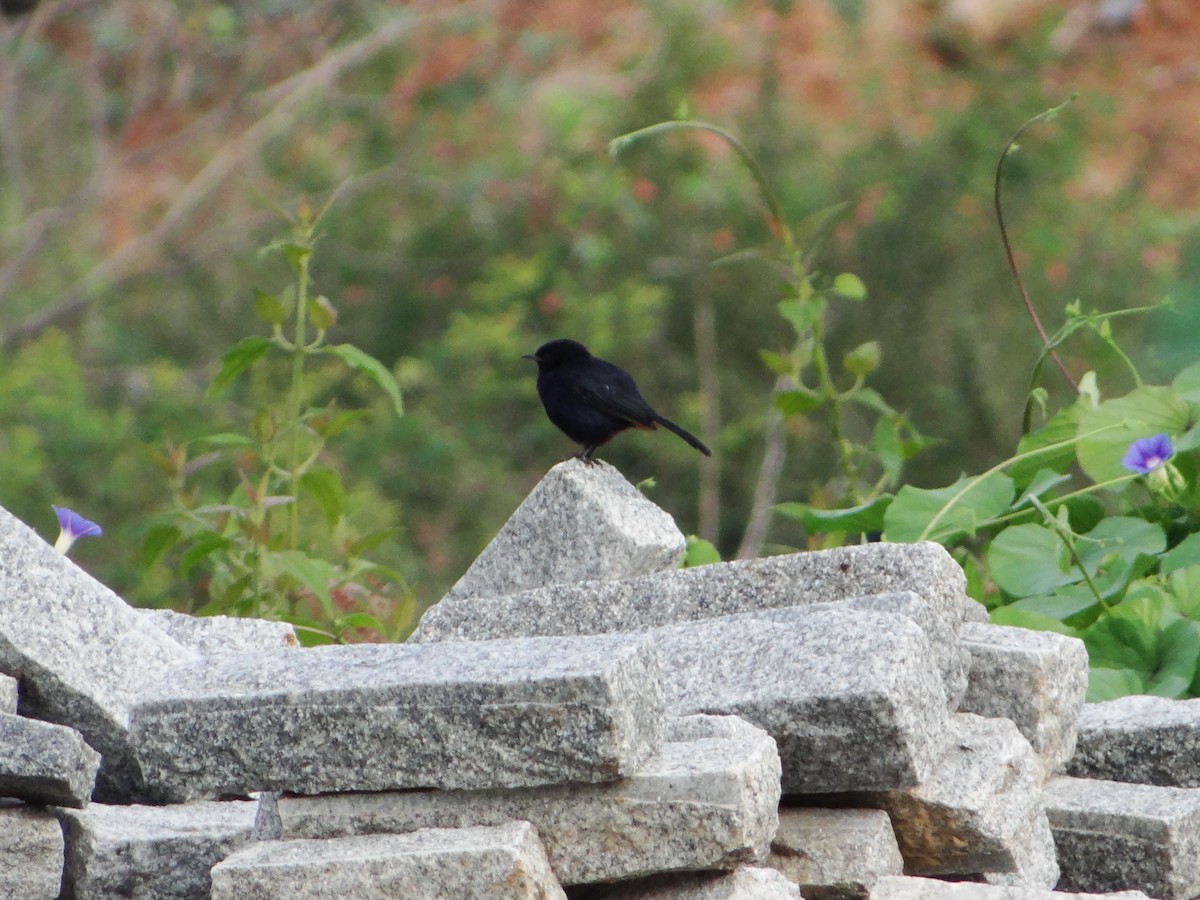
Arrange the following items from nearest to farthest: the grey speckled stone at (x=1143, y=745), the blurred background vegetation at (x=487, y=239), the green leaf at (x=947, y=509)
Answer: the grey speckled stone at (x=1143, y=745) < the green leaf at (x=947, y=509) < the blurred background vegetation at (x=487, y=239)

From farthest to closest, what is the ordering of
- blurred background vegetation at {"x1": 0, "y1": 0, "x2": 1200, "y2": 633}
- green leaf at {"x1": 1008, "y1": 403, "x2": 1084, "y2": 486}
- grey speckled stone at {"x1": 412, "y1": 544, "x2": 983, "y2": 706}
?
blurred background vegetation at {"x1": 0, "y1": 0, "x2": 1200, "y2": 633}, green leaf at {"x1": 1008, "y1": 403, "x2": 1084, "y2": 486}, grey speckled stone at {"x1": 412, "y1": 544, "x2": 983, "y2": 706}

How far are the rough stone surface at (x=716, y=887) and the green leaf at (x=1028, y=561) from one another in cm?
157

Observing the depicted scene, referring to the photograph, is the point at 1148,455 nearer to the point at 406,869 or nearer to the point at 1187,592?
the point at 1187,592

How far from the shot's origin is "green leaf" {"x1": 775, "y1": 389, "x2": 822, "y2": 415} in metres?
4.00

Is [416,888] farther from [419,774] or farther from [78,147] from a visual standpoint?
[78,147]

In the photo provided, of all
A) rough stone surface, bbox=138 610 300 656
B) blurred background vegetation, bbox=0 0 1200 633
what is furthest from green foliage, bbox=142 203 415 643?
blurred background vegetation, bbox=0 0 1200 633

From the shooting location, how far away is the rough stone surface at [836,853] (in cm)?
218

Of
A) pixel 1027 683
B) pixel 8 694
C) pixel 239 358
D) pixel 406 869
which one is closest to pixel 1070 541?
pixel 1027 683

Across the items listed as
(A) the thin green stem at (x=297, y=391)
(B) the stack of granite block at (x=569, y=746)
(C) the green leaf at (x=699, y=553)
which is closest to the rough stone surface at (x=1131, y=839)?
(B) the stack of granite block at (x=569, y=746)

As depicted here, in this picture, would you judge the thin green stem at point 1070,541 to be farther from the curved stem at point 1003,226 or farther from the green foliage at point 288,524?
the green foliage at point 288,524

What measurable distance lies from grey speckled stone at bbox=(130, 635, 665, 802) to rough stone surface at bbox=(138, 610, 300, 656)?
794mm

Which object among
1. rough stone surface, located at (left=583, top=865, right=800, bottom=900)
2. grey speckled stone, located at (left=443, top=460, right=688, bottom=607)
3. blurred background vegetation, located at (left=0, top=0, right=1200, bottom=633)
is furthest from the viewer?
blurred background vegetation, located at (left=0, top=0, right=1200, bottom=633)

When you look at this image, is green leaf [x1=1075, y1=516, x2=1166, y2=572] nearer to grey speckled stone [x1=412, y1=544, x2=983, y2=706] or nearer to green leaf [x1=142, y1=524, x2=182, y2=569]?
grey speckled stone [x1=412, y1=544, x2=983, y2=706]

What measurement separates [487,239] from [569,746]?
7659 millimetres
